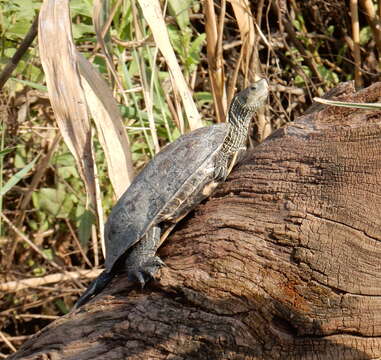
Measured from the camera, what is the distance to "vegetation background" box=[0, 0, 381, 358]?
2686mm

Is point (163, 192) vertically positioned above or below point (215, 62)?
below

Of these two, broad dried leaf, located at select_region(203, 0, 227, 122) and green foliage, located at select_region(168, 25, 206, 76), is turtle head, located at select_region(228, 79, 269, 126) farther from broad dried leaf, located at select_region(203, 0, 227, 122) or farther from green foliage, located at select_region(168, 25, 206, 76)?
green foliage, located at select_region(168, 25, 206, 76)

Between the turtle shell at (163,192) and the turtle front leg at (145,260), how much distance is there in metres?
0.02

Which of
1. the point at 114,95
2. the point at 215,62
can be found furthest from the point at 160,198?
the point at 114,95

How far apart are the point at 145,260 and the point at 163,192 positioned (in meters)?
0.25

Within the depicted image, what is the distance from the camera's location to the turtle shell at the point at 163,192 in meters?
1.92

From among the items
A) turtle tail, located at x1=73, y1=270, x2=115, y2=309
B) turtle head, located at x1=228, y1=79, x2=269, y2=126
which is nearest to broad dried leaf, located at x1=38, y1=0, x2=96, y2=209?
turtle tail, located at x1=73, y1=270, x2=115, y2=309

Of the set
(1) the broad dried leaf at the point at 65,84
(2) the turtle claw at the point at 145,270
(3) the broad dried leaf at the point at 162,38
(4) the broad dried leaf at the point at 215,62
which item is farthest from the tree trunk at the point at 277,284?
(4) the broad dried leaf at the point at 215,62

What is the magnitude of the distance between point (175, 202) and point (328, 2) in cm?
218

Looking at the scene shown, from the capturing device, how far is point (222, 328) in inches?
63.9

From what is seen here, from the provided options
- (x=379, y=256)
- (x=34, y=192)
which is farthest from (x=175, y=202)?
(x=34, y=192)

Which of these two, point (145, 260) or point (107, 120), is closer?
point (145, 260)

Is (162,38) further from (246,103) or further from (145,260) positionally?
(145,260)

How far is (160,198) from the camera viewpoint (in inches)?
77.0
